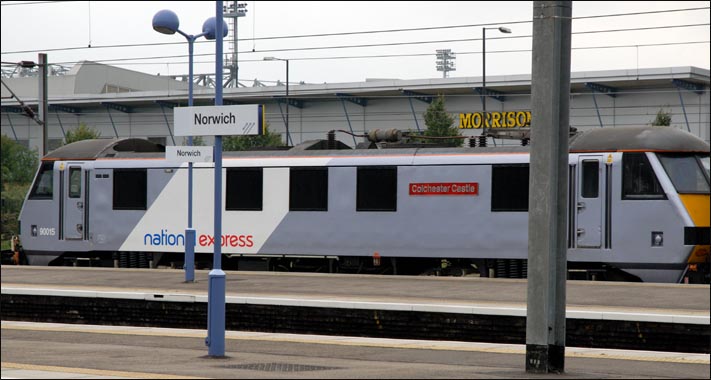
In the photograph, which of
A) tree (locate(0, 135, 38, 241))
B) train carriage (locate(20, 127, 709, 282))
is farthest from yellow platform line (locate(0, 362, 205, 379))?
tree (locate(0, 135, 38, 241))

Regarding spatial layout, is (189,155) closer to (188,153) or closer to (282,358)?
(188,153)

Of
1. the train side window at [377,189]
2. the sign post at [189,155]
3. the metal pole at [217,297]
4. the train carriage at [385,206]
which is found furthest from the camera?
the train side window at [377,189]

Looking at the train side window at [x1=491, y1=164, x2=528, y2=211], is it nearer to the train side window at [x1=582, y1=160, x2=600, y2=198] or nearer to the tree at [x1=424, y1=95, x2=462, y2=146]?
the train side window at [x1=582, y1=160, x2=600, y2=198]

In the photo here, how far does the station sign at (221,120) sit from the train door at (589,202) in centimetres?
1180

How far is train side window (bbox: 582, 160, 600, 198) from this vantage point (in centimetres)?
2378

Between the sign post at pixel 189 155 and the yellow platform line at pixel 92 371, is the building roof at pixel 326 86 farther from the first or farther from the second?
the yellow platform line at pixel 92 371

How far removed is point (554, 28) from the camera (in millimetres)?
11758

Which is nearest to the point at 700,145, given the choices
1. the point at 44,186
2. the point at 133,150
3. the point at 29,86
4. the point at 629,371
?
the point at 629,371

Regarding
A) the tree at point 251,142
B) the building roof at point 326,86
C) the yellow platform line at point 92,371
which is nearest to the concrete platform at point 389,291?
the yellow platform line at point 92,371

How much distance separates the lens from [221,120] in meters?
13.8

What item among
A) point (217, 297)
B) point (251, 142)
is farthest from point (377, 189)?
point (251, 142)

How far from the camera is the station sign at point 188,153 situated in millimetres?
20281

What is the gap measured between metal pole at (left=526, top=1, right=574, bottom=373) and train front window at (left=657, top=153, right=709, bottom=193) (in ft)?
39.8

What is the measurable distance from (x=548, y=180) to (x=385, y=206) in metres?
14.1
